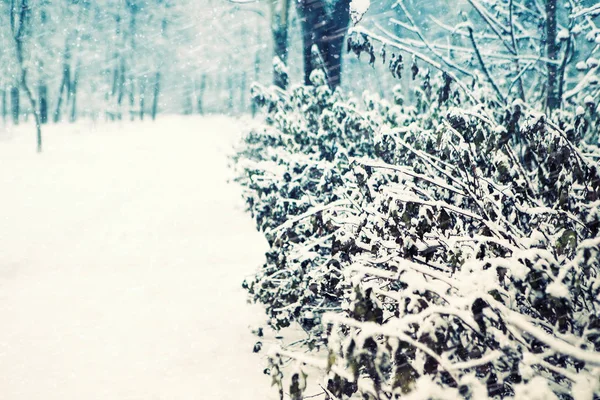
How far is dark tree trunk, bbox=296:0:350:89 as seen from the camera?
6.73 metres

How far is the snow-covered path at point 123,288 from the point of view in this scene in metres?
4.34

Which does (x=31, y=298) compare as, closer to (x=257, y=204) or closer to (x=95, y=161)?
(x=257, y=204)

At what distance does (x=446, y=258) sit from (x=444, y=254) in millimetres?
37

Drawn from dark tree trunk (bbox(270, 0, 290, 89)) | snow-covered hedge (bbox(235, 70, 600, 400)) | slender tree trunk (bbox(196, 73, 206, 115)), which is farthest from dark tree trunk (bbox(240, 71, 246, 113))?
snow-covered hedge (bbox(235, 70, 600, 400))

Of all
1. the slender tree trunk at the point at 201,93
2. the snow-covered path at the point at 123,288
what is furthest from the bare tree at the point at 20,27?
the slender tree trunk at the point at 201,93

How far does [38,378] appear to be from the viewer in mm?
4375

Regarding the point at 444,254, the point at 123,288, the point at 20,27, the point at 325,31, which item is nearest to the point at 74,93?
the point at 20,27

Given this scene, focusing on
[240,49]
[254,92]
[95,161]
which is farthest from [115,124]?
[254,92]

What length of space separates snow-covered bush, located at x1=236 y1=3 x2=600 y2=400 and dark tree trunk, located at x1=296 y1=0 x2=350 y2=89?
158cm

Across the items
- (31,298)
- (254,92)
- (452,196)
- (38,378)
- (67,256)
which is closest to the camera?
(452,196)

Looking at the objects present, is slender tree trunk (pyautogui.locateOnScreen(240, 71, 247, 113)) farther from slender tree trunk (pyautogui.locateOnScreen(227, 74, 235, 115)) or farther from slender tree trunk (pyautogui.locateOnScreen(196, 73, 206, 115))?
slender tree trunk (pyautogui.locateOnScreen(196, 73, 206, 115))

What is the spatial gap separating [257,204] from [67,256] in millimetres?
5285

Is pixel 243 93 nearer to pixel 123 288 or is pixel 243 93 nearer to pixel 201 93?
pixel 201 93

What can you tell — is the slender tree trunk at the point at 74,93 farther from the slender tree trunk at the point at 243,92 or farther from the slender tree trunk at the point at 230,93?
the slender tree trunk at the point at 243,92
